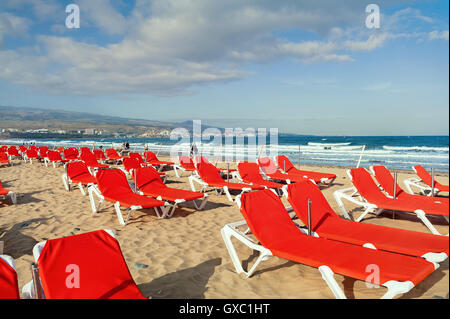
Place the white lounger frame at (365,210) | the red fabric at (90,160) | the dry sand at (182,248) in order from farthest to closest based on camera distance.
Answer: the red fabric at (90,160) → the white lounger frame at (365,210) → the dry sand at (182,248)

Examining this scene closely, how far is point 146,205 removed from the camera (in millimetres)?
5016

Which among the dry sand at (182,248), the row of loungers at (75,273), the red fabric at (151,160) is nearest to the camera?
the row of loungers at (75,273)

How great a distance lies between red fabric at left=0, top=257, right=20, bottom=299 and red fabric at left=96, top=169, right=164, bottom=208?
117 inches

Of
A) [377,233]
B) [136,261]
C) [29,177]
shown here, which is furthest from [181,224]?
[29,177]

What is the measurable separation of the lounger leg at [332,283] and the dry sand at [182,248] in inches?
13.7

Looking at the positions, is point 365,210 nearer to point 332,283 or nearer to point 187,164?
point 332,283

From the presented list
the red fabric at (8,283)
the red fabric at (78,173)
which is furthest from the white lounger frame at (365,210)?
the red fabric at (78,173)

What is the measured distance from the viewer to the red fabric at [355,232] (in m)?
3.16

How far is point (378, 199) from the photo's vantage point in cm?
531

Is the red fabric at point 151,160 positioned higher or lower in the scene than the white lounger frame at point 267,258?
higher

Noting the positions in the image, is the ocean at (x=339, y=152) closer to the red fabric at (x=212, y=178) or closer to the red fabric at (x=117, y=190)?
the red fabric at (x=212, y=178)

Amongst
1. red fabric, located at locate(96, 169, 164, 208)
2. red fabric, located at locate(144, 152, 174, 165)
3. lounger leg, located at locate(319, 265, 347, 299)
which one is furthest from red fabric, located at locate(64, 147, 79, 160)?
lounger leg, located at locate(319, 265, 347, 299)
